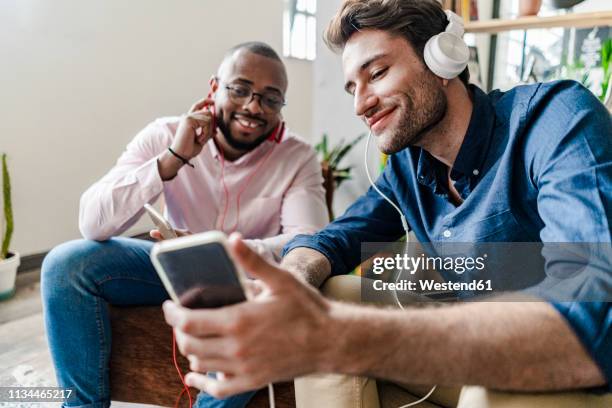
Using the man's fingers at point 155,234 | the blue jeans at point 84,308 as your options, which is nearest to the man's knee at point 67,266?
the blue jeans at point 84,308

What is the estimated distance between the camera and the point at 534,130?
977mm

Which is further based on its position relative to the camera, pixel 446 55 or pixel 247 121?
pixel 247 121

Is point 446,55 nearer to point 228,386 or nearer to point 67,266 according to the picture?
point 228,386

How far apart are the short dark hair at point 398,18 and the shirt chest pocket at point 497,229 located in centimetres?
41

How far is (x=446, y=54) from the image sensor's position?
1.13 metres

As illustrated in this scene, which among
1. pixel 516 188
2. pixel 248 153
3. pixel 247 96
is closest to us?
pixel 516 188

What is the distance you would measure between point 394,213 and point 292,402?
1.92 feet

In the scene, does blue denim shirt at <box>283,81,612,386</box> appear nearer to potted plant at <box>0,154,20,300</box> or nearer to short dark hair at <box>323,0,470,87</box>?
short dark hair at <box>323,0,470,87</box>

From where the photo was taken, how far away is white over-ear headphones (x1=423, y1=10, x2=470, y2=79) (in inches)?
44.5

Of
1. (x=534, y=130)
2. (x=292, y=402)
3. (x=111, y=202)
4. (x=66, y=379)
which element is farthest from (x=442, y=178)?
(x=66, y=379)

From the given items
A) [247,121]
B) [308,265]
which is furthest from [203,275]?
[247,121]

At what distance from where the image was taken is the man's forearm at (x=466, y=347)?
0.58 m

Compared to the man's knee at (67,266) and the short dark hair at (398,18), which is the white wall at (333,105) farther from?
the man's knee at (67,266)

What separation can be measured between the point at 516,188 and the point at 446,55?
1.14 ft
